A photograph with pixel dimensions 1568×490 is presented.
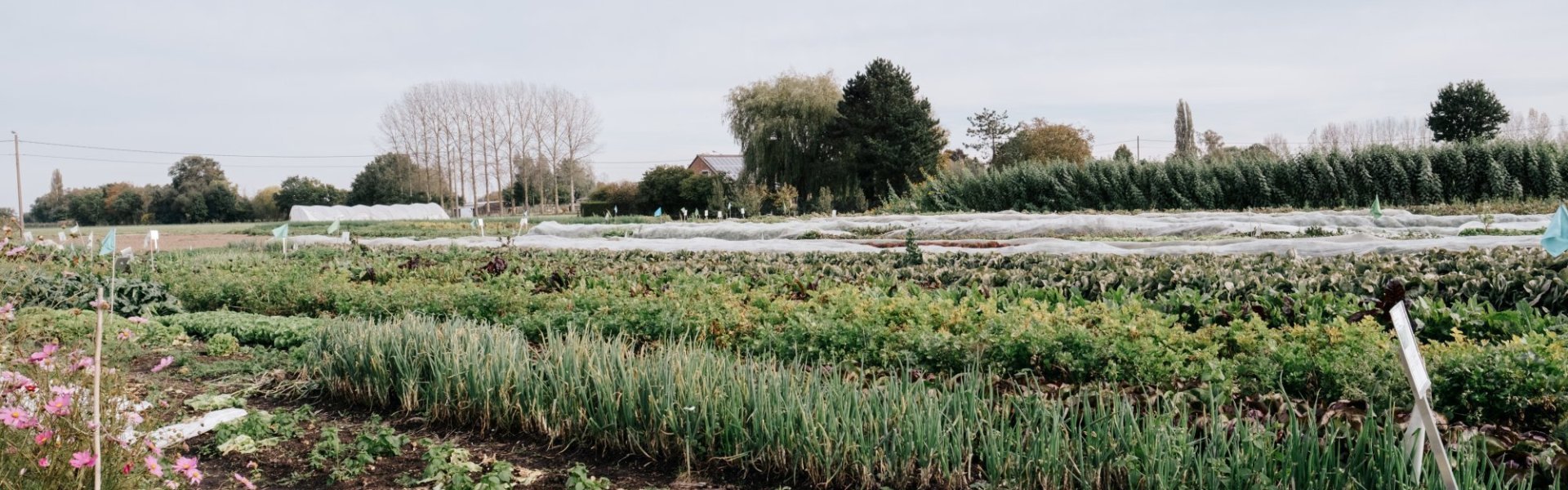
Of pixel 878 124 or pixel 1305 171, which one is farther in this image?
pixel 878 124

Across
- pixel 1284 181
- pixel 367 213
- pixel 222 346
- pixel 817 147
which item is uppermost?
pixel 817 147

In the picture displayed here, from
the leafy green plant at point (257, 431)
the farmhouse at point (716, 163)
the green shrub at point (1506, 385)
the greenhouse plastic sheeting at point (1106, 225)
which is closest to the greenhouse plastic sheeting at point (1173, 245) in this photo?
the greenhouse plastic sheeting at point (1106, 225)

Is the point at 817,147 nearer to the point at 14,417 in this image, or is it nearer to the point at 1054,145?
the point at 1054,145

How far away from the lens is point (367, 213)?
43625 mm

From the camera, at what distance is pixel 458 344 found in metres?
4.56

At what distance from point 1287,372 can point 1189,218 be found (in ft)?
44.7

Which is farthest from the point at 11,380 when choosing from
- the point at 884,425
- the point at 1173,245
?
the point at 1173,245

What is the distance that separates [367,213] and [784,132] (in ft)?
64.4

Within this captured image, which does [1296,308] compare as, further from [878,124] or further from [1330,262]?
[878,124]

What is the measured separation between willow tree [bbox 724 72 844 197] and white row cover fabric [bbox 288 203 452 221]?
46.0 feet

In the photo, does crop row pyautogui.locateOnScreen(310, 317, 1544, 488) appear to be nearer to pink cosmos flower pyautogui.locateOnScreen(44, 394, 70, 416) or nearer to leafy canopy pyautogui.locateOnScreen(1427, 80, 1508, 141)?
pink cosmos flower pyautogui.locateOnScreen(44, 394, 70, 416)

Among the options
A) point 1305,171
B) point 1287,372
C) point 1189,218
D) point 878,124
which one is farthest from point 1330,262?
point 878,124

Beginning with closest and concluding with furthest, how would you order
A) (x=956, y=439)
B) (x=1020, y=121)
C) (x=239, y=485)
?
(x=956, y=439), (x=239, y=485), (x=1020, y=121)

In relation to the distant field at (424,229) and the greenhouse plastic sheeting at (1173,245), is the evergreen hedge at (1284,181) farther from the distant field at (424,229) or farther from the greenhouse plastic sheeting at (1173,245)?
the greenhouse plastic sheeting at (1173,245)
